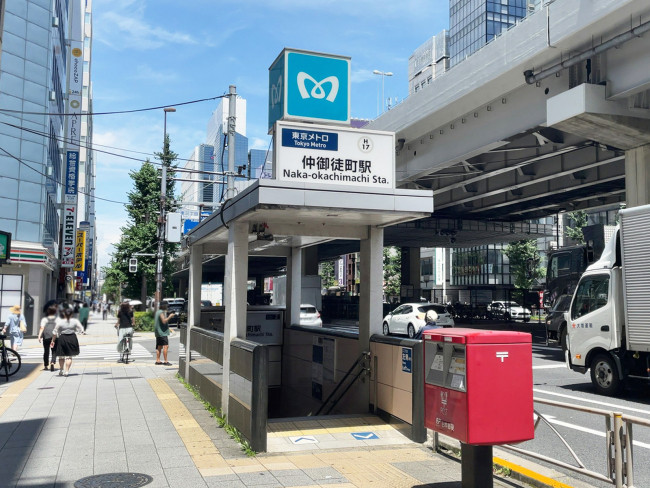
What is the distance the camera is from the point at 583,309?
12.8 m

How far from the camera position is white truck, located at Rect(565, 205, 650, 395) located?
10.8m

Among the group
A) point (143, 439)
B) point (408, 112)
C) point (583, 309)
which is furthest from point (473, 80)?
point (143, 439)

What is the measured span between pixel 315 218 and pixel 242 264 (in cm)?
118

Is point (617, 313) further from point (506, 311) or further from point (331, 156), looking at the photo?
point (506, 311)

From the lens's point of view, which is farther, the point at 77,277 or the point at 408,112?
the point at 77,277

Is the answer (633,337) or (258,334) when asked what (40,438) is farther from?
(633,337)

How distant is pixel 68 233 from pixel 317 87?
33669 millimetres

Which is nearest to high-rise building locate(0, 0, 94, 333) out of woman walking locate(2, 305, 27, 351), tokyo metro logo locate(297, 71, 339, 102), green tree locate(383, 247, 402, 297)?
woman walking locate(2, 305, 27, 351)

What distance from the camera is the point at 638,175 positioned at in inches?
725

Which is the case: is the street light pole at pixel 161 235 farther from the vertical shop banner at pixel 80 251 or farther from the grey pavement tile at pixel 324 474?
the grey pavement tile at pixel 324 474

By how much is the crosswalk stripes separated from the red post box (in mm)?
16799

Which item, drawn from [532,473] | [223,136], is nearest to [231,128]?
[223,136]

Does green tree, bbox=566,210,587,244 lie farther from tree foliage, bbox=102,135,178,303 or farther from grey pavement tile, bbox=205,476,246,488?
grey pavement tile, bbox=205,476,246,488

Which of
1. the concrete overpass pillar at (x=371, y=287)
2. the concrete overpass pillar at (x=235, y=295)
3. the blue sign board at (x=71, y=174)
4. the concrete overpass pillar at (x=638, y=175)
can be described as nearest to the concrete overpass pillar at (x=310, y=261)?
the blue sign board at (x=71, y=174)
